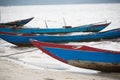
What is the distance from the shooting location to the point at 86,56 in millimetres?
9719

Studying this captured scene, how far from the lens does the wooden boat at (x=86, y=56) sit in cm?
946

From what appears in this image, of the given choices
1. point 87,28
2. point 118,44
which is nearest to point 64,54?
point 118,44

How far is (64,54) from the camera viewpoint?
32.8ft

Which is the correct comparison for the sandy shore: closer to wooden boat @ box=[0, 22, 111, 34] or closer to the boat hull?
the boat hull

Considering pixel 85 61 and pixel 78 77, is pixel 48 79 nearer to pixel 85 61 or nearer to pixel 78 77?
pixel 78 77

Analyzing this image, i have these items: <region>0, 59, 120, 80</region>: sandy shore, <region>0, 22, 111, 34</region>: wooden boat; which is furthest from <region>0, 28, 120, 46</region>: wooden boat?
<region>0, 59, 120, 80</region>: sandy shore

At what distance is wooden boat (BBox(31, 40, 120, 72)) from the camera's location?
31.0ft

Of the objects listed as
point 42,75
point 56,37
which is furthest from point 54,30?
point 42,75

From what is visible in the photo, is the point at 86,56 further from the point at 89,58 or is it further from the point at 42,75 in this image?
the point at 42,75

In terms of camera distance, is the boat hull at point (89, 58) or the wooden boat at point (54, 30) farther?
the wooden boat at point (54, 30)

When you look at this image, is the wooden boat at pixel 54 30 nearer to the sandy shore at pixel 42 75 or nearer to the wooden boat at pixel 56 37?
the wooden boat at pixel 56 37

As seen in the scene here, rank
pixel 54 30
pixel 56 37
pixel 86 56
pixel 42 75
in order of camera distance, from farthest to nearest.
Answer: pixel 54 30
pixel 56 37
pixel 86 56
pixel 42 75

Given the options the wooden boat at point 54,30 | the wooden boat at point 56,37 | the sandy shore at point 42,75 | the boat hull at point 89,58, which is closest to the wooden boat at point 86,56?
the boat hull at point 89,58

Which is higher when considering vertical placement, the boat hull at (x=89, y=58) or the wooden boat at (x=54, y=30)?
the boat hull at (x=89, y=58)
